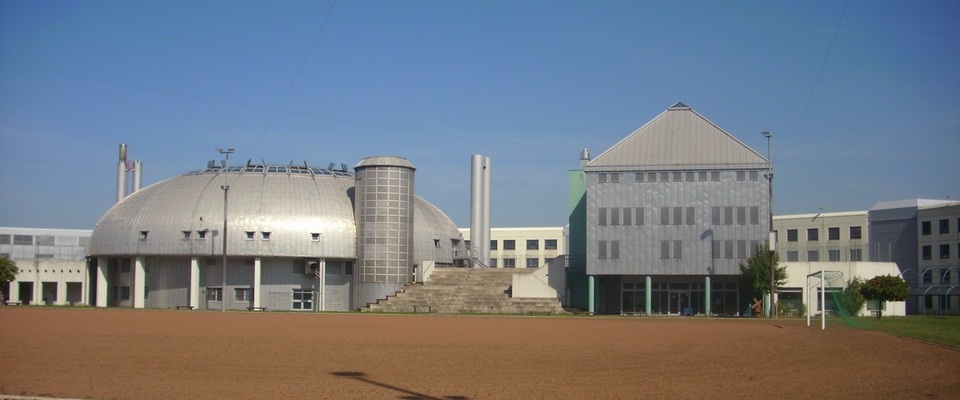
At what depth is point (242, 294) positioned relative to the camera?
8206 centimetres

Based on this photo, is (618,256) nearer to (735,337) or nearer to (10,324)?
(735,337)

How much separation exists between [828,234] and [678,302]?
45295mm

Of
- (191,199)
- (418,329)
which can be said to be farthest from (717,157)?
(191,199)

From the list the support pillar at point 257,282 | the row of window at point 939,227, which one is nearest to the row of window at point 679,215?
the support pillar at point 257,282

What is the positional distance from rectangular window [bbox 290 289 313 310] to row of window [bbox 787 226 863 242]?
61.6 metres

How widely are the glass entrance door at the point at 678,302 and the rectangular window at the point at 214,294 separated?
38.4m

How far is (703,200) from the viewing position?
2753 inches

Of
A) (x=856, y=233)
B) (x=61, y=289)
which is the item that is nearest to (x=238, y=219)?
(x=61, y=289)

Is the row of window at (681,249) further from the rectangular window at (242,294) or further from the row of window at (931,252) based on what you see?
the row of window at (931,252)

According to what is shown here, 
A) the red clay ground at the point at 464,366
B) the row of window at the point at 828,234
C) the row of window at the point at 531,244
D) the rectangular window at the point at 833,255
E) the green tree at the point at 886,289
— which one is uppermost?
the row of window at the point at 828,234

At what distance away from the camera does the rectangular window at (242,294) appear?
81875 millimetres

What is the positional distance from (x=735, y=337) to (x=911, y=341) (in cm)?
581

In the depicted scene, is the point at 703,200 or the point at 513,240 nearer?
the point at 703,200

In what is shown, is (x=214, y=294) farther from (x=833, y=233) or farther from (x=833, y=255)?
(x=833, y=233)
